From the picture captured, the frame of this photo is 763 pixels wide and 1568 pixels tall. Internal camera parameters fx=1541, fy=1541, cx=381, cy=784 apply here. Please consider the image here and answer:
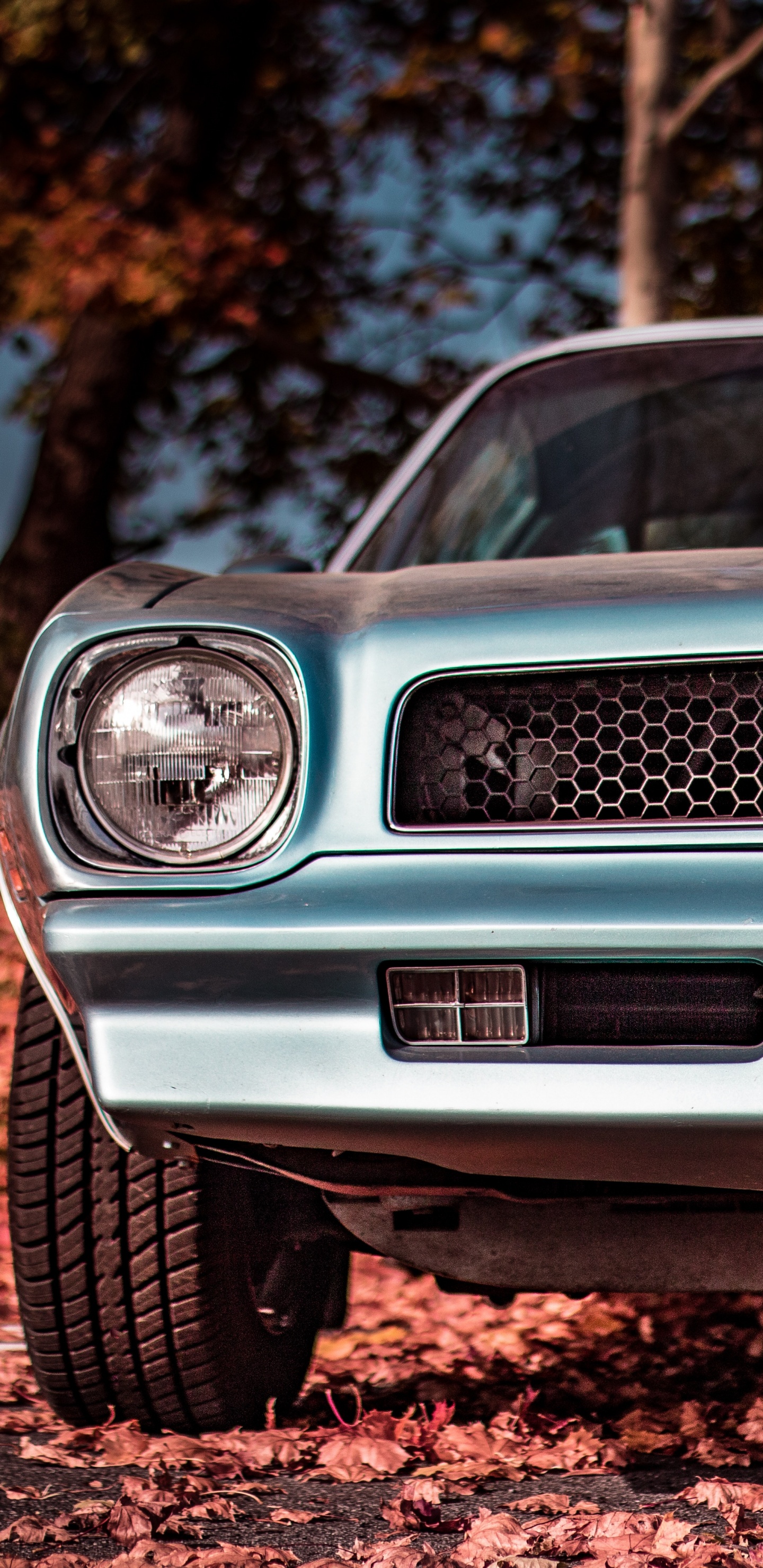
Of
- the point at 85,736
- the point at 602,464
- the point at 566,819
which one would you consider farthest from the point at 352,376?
the point at 566,819

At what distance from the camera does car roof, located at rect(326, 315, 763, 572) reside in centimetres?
313

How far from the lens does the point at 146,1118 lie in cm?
184

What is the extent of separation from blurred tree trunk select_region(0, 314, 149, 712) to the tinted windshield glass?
27.9ft

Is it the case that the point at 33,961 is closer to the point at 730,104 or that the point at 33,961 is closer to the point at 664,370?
the point at 664,370

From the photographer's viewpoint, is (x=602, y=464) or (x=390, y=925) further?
(x=602, y=464)

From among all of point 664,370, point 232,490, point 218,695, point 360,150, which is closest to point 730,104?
point 360,150

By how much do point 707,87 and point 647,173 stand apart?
1.88 ft

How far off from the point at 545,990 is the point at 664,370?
6.02 ft

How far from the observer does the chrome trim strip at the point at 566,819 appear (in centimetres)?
170

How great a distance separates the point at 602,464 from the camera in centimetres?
305

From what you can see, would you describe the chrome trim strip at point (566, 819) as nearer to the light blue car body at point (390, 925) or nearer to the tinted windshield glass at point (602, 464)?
the light blue car body at point (390, 925)

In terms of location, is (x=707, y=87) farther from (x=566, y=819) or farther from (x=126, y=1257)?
(x=126, y=1257)

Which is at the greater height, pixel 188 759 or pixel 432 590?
pixel 432 590

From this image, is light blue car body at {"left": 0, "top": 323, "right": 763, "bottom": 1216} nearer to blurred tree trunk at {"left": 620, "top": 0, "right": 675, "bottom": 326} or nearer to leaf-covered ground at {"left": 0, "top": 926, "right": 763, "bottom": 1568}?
leaf-covered ground at {"left": 0, "top": 926, "right": 763, "bottom": 1568}
